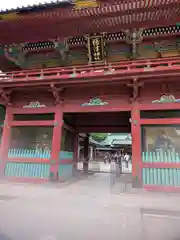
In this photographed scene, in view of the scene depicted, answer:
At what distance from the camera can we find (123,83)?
745 centimetres

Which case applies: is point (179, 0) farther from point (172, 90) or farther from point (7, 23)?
point (7, 23)

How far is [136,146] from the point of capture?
709 centimetres

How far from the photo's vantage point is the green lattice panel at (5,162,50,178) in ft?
25.3

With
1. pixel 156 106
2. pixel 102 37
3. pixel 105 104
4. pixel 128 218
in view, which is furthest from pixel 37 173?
pixel 102 37

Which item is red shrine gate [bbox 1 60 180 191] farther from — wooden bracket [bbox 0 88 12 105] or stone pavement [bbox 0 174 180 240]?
stone pavement [bbox 0 174 180 240]

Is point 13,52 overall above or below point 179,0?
below

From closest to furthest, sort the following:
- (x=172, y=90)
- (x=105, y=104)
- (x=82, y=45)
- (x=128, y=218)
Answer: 1. (x=128, y=218)
2. (x=172, y=90)
3. (x=105, y=104)
4. (x=82, y=45)

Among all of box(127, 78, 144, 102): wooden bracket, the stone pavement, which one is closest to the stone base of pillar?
the stone pavement

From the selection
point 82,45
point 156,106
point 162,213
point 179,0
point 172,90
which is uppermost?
point 179,0

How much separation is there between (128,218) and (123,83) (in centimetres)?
529

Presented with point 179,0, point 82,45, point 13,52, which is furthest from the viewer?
point 13,52

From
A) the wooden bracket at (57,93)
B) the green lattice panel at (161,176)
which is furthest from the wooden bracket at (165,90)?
the wooden bracket at (57,93)

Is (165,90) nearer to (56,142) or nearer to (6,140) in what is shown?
(56,142)

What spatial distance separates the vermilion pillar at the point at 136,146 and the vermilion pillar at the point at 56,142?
10.6 ft
